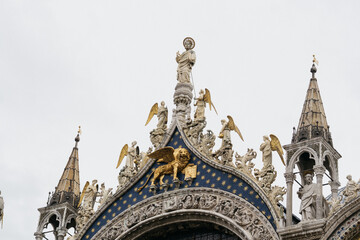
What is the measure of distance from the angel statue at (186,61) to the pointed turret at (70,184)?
4.20 metres

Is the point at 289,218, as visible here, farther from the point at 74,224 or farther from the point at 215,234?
the point at 74,224

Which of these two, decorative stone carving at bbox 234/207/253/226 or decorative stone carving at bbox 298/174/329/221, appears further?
decorative stone carving at bbox 234/207/253/226

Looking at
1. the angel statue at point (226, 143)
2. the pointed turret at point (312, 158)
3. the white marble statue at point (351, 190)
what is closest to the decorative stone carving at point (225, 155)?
the angel statue at point (226, 143)

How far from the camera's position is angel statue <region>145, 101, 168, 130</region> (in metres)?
30.2

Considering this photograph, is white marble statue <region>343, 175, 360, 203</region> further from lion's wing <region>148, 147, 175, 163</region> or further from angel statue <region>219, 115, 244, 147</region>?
lion's wing <region>148, 147, 175, 163</region>

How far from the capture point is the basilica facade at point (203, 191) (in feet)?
83.4

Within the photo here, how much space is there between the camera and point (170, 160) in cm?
2891

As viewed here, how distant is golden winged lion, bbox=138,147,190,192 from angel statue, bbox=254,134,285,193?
2.48m

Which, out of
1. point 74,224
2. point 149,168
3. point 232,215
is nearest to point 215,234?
point 232,215

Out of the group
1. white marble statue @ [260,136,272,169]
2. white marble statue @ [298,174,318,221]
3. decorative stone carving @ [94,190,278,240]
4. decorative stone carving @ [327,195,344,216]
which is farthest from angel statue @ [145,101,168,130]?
decorative stone carving @ [327,195,344,216]

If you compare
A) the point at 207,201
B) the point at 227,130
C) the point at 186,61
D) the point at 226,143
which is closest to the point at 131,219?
the point at 207,201

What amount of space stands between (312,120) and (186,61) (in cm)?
584

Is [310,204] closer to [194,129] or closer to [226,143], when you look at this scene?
[226,143]

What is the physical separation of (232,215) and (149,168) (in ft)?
12.0
